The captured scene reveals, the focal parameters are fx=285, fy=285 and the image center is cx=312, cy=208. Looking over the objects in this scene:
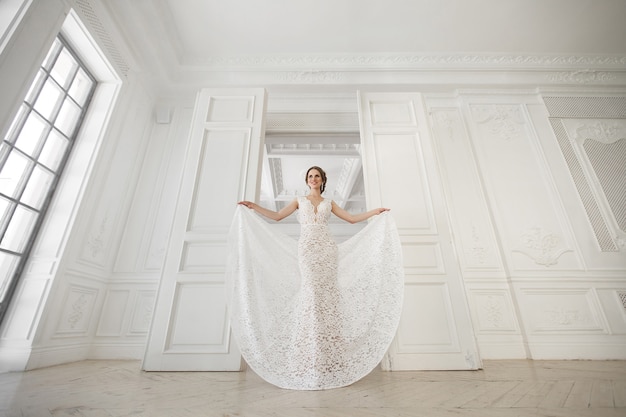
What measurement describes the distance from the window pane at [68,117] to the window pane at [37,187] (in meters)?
0.52

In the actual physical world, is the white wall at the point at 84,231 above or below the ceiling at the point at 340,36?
below

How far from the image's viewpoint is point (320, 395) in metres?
1.59

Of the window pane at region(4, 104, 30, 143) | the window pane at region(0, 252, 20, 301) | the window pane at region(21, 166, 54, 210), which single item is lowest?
the window pane at region(0, 252, 20, 301)

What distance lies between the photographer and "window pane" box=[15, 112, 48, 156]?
2.59 metres

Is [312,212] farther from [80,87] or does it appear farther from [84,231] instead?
[80,87]

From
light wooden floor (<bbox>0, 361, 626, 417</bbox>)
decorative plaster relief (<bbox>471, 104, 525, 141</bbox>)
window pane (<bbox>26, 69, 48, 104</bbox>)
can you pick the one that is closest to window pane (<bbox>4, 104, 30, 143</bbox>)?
window pane (<bbox>26, 69, 48, 104</bbox>)

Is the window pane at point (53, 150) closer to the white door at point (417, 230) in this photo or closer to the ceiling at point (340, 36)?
the ceiling at point (340, 36)

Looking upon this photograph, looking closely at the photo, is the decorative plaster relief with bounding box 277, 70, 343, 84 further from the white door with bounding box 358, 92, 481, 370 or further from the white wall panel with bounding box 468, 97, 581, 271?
the white wall panel with bounding box 468, 97, 581, 271

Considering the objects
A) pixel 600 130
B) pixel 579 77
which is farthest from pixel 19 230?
pixel 579 77

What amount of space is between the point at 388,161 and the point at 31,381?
3.50 metres

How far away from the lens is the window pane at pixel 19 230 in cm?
252

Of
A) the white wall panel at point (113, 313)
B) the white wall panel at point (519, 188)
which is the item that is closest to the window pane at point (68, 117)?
the white wall panel at point (113, 313)

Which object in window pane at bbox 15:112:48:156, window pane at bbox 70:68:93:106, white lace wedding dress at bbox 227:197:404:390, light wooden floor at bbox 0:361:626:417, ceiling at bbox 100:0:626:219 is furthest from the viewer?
ceiling at bbox 100:0:626:219

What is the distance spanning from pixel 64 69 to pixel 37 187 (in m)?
1.32
